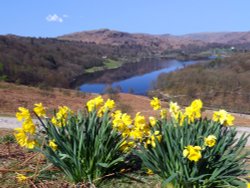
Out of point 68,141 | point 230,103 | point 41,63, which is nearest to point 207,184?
point 68,141

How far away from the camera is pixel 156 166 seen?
4012mm

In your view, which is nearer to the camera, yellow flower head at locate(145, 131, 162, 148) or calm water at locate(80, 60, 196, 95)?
yellow flower head at locate(145, 131, 162, 148)

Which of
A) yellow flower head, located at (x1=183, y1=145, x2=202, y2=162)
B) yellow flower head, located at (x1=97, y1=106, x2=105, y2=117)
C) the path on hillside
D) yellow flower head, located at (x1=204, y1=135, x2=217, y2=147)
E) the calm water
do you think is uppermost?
yellow flower head, located at (x1=97, y1=106, x2=105, y2=117)

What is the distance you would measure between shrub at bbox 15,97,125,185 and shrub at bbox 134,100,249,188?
→ 14.2 inches

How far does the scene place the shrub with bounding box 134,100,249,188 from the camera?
12.1ft

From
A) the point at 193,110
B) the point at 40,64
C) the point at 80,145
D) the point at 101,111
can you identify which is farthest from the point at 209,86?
the point at 40,64

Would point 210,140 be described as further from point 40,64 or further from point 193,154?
point 40,64

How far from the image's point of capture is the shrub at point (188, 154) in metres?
3.70

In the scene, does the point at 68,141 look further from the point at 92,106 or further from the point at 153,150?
the point at 153,150

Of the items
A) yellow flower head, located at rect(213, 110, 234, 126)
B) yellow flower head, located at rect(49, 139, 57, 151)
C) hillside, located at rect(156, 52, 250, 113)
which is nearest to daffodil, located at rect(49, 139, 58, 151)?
yellow flower head, located at rect(49, 139, 57, 151)

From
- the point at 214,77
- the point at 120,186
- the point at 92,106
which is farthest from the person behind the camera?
the point at 214,77

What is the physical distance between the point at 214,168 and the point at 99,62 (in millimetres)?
110550

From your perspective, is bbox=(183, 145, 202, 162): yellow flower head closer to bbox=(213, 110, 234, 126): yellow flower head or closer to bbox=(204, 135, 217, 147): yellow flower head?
bbox=(204, 135, 217, 147): yellow flower head

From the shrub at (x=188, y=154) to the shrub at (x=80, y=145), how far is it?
1.18 feet
